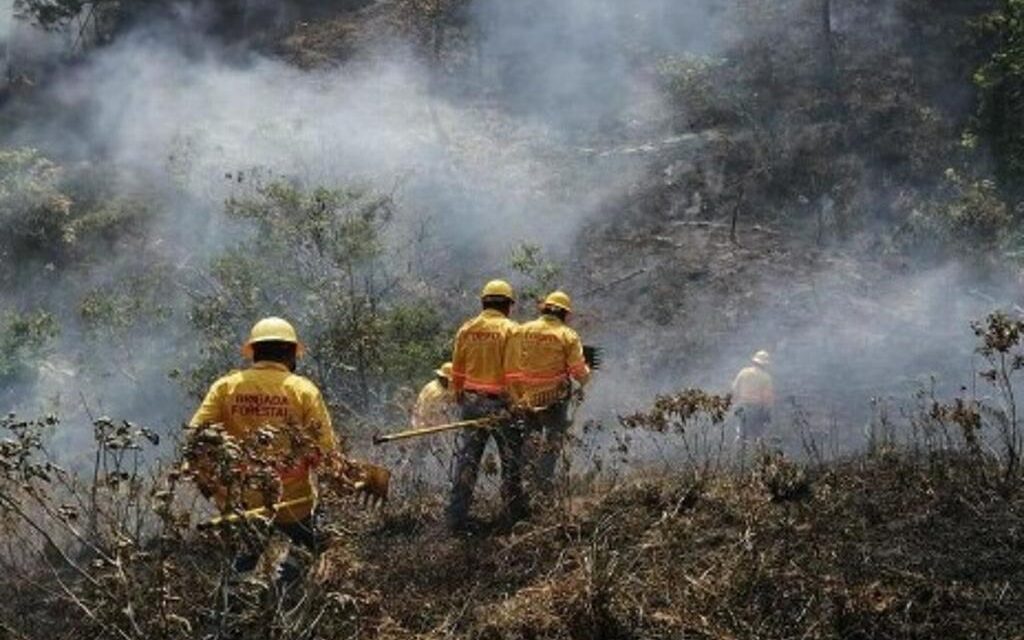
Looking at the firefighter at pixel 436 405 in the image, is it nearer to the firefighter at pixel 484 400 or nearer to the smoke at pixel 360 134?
the firefighter at pixel 484 400

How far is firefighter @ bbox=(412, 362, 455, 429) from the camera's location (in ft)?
25.0

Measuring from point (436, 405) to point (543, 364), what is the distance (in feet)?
4.43

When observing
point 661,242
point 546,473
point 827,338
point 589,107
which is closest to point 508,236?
point 661,242

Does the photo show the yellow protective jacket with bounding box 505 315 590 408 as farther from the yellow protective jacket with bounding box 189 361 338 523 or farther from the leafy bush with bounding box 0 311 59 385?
the leafy bush with bounding box 0 311 59 385

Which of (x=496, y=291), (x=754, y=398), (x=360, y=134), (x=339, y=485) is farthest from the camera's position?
(x=360, y=134)

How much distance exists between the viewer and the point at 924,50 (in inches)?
692

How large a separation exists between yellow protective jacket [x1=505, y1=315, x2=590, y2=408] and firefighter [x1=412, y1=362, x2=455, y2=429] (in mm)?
1012

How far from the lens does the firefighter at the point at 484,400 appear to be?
20.5 ft

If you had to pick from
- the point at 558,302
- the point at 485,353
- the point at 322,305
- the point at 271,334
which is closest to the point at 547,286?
the point at 322,305

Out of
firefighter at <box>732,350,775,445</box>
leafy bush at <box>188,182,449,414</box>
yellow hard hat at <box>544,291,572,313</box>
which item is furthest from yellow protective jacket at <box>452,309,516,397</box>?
firefighter at <box>732,350,775,445</box>

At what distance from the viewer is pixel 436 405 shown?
25.2ft

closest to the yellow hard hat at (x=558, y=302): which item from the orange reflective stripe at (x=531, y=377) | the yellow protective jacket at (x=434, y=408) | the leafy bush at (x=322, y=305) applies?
the orange reflective stripe at (x=531, y=377)

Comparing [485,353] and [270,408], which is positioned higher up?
[485,353]

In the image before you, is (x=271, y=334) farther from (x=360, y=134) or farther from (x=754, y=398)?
(x=360, y=134)
